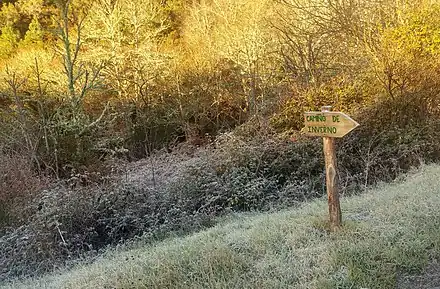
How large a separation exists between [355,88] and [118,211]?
21.2 feet

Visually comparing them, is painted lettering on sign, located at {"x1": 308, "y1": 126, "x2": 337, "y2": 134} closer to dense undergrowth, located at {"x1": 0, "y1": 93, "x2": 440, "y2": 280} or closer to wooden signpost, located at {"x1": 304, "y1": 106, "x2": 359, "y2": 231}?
wooden signpost, located at {"x1": 304, "y1": 106, "x2": 359, "y2": 231}

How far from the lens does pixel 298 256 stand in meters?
3.95

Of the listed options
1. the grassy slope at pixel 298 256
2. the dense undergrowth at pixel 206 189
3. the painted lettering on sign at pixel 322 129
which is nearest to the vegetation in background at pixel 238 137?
the dense undergrowth at pixel 206 189

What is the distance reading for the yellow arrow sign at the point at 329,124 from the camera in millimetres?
4168

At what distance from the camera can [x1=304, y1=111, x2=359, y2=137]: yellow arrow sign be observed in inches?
164

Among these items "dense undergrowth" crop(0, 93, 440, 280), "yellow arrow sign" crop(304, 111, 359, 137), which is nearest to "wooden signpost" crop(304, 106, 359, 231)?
"yellow arrow sign" crop(304, 111, 359, 137)

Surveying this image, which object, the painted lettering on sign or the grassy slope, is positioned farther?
the painted lettering on sign

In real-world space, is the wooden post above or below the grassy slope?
above

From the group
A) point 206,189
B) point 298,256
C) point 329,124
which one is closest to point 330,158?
point 329,124

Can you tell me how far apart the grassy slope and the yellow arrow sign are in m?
1.07

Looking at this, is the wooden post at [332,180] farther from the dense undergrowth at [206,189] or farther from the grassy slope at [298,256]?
the dense undergrowth at [206,189]

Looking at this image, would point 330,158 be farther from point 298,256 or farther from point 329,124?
point 298,256

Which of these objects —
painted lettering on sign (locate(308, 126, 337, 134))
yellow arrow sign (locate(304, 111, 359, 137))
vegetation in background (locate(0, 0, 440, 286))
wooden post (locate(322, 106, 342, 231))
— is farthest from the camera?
vegetation in background (locate(0, 0, 440, 286))

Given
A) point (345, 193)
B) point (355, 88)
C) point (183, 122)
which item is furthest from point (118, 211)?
point (183, 122)
